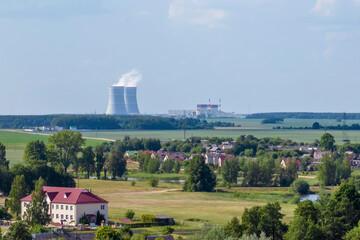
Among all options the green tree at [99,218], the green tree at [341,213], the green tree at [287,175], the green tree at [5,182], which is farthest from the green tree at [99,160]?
the green tree at [341,213]

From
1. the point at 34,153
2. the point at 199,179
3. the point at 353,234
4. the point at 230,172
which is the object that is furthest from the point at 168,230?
the point at 34,153

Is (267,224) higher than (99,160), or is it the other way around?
(99,160)

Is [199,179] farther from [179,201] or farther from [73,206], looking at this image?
[73,206]

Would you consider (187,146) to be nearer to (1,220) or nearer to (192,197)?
(192,197)

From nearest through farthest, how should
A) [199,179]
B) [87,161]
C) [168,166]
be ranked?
[199,179], [87,161], [168,166]

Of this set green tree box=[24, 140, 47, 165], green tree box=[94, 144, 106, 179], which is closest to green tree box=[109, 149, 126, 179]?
green tree box=[94, 144, 106, 179]

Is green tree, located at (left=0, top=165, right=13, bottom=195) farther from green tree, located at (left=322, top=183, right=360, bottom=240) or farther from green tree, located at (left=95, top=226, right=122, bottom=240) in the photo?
green tree, located at (left=322, top=183, right=360, bottom=240)
